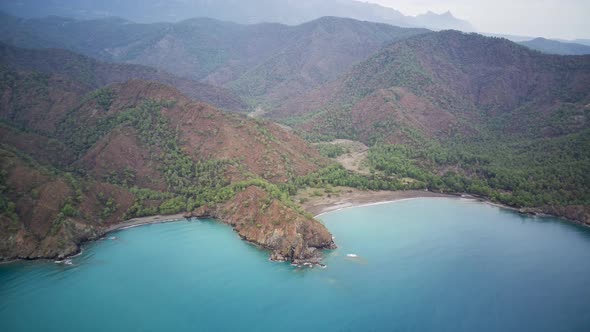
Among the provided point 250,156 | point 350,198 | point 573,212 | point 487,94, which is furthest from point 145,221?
point 487,94

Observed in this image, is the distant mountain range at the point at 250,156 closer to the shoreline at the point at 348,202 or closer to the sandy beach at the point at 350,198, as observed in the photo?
the shoreline at the point at 348,202

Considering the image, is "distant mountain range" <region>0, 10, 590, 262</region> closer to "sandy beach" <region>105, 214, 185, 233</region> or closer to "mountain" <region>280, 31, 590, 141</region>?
"mountain" <region>280, 31, 590, 141</region>

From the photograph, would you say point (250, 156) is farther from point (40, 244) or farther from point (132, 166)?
point (40, 244)

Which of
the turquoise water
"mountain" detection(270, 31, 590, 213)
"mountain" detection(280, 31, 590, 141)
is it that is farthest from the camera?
"mountain" detection(280, 31, 590, 141)

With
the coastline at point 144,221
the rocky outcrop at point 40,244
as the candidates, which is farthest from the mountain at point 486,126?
the rocky outcrop at point 40,244

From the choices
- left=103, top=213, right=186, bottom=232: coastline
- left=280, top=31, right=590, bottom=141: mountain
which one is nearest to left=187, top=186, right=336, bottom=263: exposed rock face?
left=103, top=213, right=186, bottom=232: coastline

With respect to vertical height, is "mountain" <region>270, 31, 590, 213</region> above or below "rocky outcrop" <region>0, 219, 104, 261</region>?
above
